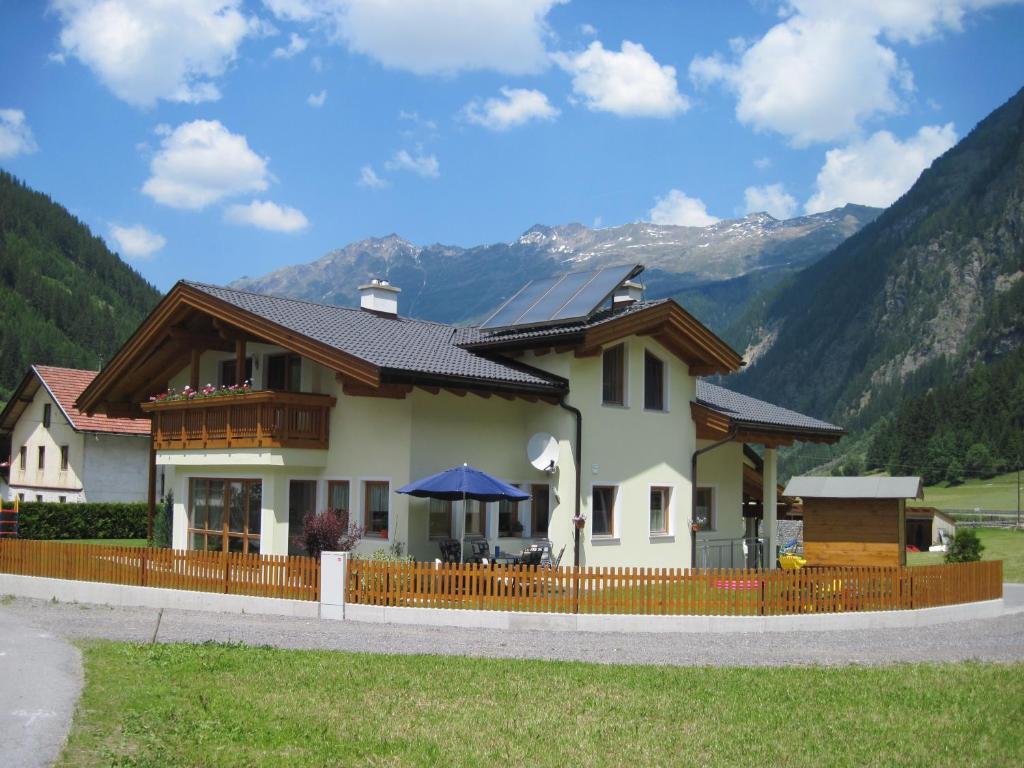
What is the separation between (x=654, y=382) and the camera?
926 inches

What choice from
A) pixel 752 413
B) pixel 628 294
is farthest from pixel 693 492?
pixel 628 294

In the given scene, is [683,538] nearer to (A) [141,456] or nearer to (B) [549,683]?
(B) [549,683]

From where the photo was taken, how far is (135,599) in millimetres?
18422

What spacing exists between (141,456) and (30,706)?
1316 inches

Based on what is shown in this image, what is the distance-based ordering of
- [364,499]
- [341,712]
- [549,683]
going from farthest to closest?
[364,499], [549,683], [341,712]

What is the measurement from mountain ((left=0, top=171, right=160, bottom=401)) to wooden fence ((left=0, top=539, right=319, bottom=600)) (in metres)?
99.8

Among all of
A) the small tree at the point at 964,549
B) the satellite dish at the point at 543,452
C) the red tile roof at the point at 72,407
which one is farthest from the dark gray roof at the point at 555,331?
the red tile roof at the point at 72,407

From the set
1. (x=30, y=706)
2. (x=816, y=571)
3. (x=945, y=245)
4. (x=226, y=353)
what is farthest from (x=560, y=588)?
(x=945, y=245)

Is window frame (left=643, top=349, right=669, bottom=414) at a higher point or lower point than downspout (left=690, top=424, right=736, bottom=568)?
higher

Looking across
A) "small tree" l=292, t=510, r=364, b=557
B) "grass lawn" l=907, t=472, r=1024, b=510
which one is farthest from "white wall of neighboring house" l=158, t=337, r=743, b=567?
"grass lawn" l=907, t=472, r=1024, b=510

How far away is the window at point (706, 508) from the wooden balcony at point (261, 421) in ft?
31.2

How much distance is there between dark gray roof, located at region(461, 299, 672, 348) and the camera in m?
20.9

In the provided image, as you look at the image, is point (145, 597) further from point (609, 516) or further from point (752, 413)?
point (752, 413)

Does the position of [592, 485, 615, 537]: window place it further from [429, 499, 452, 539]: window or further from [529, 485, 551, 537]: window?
[429, 499, 452, 539]: window
